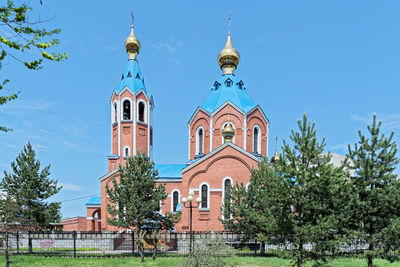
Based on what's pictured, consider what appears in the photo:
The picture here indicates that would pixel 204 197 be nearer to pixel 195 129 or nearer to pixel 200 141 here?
pixel 200 141

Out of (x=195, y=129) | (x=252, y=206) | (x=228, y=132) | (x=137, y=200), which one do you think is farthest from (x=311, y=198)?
(x=195, y=129)

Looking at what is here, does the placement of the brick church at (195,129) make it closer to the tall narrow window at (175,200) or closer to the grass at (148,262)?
the tall narrow window at (175,200)

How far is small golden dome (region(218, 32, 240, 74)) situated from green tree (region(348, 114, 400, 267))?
66.9ft

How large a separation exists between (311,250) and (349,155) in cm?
372

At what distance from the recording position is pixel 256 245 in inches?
762

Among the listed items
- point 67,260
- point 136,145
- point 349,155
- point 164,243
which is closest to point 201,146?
point 136,145

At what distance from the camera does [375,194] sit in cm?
1176

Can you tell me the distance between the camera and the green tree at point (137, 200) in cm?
1744

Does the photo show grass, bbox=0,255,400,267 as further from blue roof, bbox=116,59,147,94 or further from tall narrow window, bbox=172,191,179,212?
blue roof, bbox=116,59,147,94

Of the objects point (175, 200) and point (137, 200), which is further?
point (175, 200)

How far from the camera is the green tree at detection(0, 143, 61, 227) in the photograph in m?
21.7

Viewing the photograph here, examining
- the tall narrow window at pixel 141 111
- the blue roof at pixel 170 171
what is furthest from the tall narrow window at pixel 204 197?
the tall narrow window at pixel 141 111

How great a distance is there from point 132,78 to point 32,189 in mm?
12685

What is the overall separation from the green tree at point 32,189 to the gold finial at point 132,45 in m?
13.1
